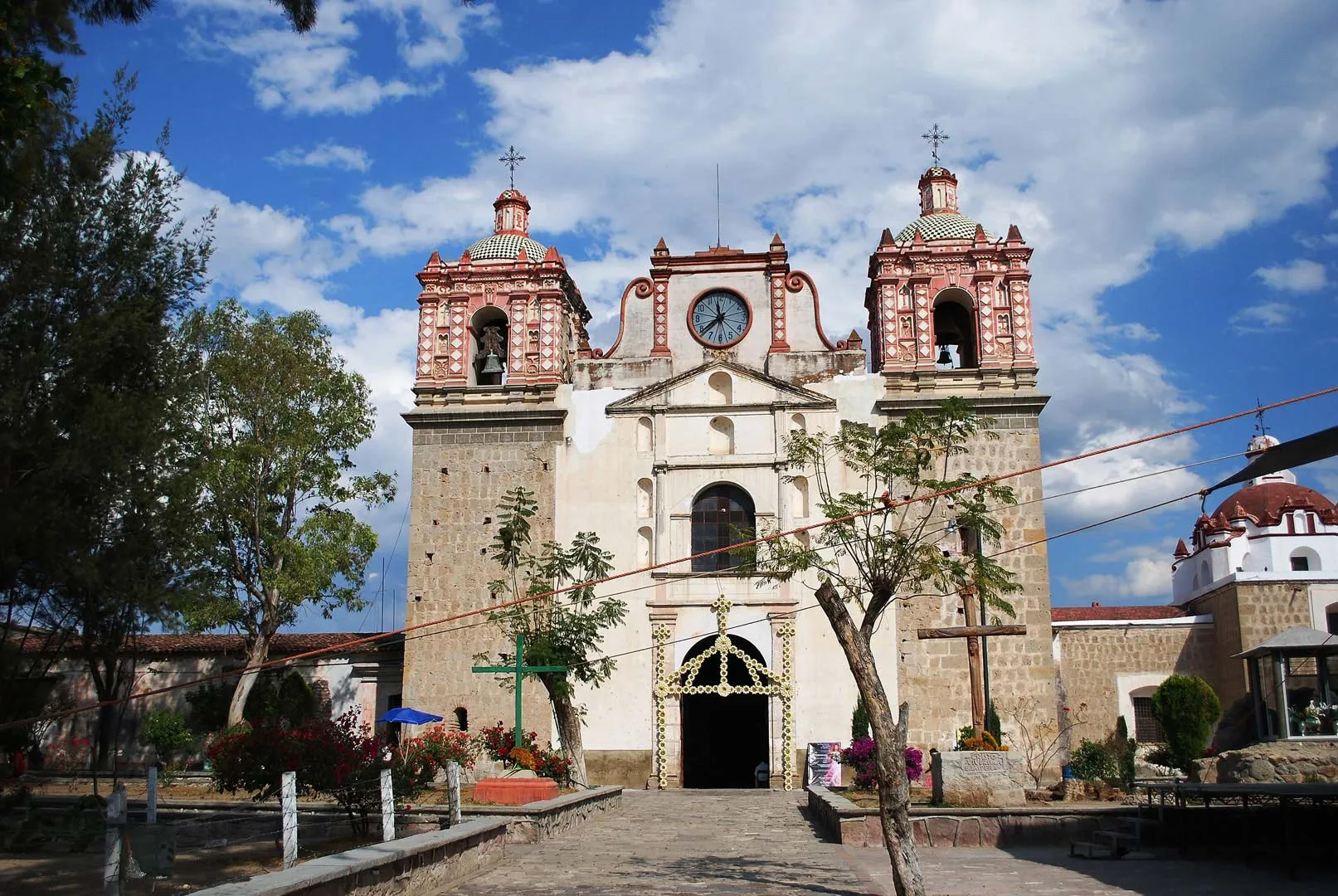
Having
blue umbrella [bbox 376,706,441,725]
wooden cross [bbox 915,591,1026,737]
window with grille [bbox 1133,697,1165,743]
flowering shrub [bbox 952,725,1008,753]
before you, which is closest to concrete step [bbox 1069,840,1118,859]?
flowering shrub [bbox 952,725,1008,753]

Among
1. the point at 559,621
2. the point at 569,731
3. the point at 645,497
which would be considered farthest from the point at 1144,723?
the point at 559,621

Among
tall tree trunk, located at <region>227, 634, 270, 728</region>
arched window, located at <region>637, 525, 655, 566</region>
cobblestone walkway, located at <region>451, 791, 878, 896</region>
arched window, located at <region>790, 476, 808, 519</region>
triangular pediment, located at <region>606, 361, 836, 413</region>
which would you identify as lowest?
cobblestone walkway, located at <region>451, 791, 878, 896</region>

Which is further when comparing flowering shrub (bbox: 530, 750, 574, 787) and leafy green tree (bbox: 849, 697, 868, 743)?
leafy green tree (bbox: 849, 697, 868, 743)

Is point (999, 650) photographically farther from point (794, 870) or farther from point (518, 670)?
point (794, 870)

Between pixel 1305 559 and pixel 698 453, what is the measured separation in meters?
18.7

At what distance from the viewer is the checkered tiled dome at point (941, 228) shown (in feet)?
85.4

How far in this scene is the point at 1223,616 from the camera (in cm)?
3062

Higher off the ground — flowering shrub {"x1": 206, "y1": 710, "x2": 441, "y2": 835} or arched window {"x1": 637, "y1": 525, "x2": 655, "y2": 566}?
arched window {"x1": 637, "y1": 525, "x2": 655, "y2": 566}

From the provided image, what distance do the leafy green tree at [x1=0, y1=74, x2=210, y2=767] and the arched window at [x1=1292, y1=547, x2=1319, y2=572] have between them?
3049cm

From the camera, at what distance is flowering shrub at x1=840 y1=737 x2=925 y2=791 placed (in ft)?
60.0

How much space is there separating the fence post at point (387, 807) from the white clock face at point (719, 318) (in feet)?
53.0

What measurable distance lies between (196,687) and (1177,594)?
1144 inches

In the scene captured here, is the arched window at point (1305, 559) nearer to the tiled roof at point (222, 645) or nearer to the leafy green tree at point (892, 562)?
the leafy green tree at point (892, 562)

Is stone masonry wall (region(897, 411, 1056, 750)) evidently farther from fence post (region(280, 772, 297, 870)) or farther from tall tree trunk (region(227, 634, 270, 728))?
fence post (region(280, 772, 297, 870))
